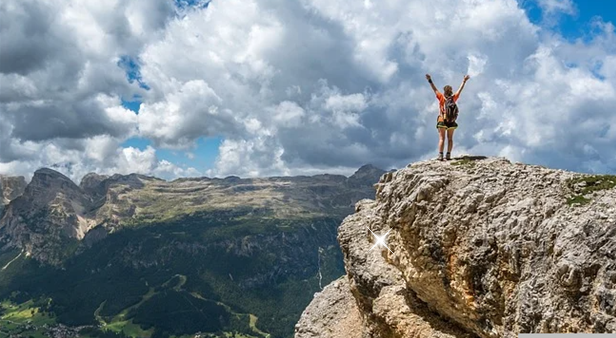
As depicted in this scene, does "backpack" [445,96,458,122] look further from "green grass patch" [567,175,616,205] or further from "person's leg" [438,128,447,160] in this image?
"green grass patch" [567,175,616,205]

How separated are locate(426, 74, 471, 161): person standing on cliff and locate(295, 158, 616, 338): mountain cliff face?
188 cm

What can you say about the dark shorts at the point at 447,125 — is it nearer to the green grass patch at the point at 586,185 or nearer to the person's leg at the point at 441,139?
the person's leg at the point at 441,139

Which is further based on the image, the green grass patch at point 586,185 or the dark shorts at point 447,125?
the dark shorts at point 447,125

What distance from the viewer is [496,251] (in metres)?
21.9

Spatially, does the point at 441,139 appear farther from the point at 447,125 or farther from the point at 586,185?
the point at 586,185

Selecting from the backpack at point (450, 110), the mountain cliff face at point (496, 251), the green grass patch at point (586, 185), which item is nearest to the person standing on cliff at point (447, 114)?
the backpack at point (450, 110)

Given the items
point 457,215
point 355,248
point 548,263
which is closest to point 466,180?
point 457,215

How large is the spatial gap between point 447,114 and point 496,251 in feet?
36.5

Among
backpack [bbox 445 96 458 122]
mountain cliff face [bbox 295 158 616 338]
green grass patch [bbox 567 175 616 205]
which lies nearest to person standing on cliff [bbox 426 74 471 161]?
backpack [bbox 445 96 458 122]

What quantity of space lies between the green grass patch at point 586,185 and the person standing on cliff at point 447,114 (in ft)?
30.3

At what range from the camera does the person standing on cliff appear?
30000 mm

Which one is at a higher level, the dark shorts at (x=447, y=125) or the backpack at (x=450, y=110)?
the backpack at (x=450, y=110)

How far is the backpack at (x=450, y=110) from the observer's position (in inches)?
1183

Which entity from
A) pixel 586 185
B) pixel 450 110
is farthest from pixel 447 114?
pixel 586 185
